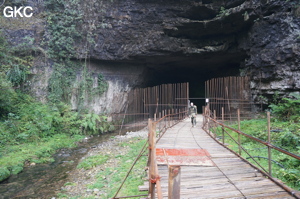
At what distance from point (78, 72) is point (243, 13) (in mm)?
11800

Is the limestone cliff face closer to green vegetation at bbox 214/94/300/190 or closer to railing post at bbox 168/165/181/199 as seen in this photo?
green vegetation at bbox 214/94/300/190

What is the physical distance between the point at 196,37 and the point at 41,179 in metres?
13.4

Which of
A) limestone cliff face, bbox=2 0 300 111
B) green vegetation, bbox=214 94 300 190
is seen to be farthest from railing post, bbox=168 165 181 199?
limestone cliff face, bbox=2 0 300 111

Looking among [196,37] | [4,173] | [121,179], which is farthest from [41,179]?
[196,37]

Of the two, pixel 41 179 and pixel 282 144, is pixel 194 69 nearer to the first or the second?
pixel 282 144

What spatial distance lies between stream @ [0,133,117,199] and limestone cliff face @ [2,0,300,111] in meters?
7.02

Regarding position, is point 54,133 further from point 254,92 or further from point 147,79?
point 254,92

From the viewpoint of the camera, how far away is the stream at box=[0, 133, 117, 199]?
551 centimetres

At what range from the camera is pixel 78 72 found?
1445cm

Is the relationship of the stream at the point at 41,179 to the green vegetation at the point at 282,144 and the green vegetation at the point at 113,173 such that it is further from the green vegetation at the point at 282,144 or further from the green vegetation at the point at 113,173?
the green vegetation at the point at 282,144

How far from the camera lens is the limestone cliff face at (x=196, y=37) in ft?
34.7

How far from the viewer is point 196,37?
14906 millimetres

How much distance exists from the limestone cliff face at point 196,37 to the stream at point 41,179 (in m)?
7.02

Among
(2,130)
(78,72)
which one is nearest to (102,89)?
(78,72)
